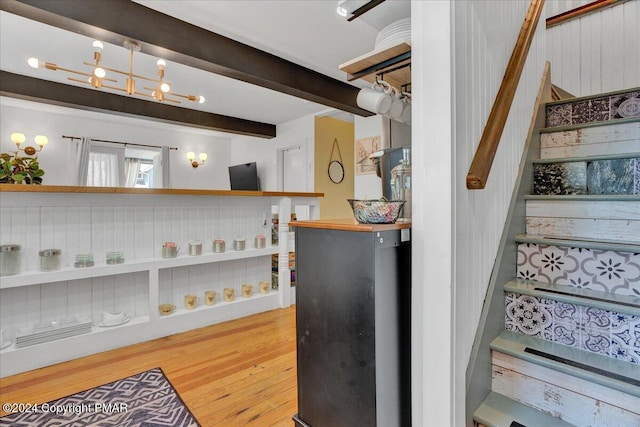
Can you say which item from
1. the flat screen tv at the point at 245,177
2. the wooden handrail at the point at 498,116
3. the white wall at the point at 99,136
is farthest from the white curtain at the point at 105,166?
the wooden handrail at the point at 498,116

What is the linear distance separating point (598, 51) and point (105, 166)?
283 inches

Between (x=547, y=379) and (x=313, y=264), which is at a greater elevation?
(x=313, y=264)

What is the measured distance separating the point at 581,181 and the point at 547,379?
3.52 feet

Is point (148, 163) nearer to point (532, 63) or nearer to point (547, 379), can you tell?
point (532, 63)

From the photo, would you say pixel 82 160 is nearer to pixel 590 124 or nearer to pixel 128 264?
pixel 128 264

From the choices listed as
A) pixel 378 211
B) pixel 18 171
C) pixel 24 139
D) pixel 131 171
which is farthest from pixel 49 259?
pixel 131 171

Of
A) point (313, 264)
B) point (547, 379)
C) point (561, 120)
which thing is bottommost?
point (547, 379)

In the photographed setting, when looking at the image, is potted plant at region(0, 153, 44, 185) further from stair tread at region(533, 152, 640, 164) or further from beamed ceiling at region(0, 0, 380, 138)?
stair tread at region(533, 152, 640, 164)

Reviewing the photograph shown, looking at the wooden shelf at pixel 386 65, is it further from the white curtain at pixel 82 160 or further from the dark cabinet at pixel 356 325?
the white curtain at pixel 82 160

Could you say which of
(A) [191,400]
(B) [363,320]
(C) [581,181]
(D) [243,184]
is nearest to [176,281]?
(A) [191,400]

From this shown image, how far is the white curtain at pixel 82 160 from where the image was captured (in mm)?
5590

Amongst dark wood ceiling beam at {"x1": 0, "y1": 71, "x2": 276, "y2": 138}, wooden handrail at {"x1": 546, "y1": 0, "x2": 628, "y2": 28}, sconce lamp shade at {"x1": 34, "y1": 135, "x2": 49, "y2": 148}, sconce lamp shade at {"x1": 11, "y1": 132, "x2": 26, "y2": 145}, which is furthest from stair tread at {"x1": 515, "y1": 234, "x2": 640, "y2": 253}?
sconce lamp shade at {"x1": 34, "y1": 135, "x2": 49, "y2": 148}

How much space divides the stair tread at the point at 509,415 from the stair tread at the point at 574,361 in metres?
0.19

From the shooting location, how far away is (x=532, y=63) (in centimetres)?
194
